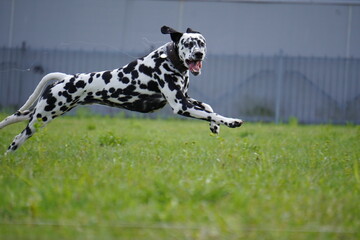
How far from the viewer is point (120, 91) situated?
6.11 m

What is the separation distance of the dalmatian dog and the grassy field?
544mm

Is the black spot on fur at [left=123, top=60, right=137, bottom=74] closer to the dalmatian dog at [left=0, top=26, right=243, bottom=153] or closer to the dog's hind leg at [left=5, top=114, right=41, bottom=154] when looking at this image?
the dalmatian dog at [left=0, top=26, right=243, bottom=153]

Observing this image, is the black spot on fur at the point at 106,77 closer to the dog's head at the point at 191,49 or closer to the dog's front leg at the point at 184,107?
the dog's front leg at the point at 184,107

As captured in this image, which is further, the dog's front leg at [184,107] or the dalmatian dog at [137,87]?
the dalmatian dog at [137,87]

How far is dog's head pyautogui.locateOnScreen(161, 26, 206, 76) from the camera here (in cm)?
570

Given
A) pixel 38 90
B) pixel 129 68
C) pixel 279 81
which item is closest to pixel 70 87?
pixel 38 90

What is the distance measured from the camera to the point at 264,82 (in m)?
14.6

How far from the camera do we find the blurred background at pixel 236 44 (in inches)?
565

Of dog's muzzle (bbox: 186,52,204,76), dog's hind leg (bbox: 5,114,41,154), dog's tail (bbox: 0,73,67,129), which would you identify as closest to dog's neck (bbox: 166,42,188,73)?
dog's muzzle (bbox: 186,52,204,76)

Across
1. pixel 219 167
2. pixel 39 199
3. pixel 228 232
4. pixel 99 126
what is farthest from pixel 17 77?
pixel 228 232

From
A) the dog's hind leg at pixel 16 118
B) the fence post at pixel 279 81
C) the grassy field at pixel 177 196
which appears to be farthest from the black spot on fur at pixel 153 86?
the fence post at pixel 279 81

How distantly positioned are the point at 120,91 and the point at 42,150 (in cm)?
109

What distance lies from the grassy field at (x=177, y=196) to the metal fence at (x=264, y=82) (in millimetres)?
8548

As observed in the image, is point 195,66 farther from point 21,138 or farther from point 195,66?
point 21,138
